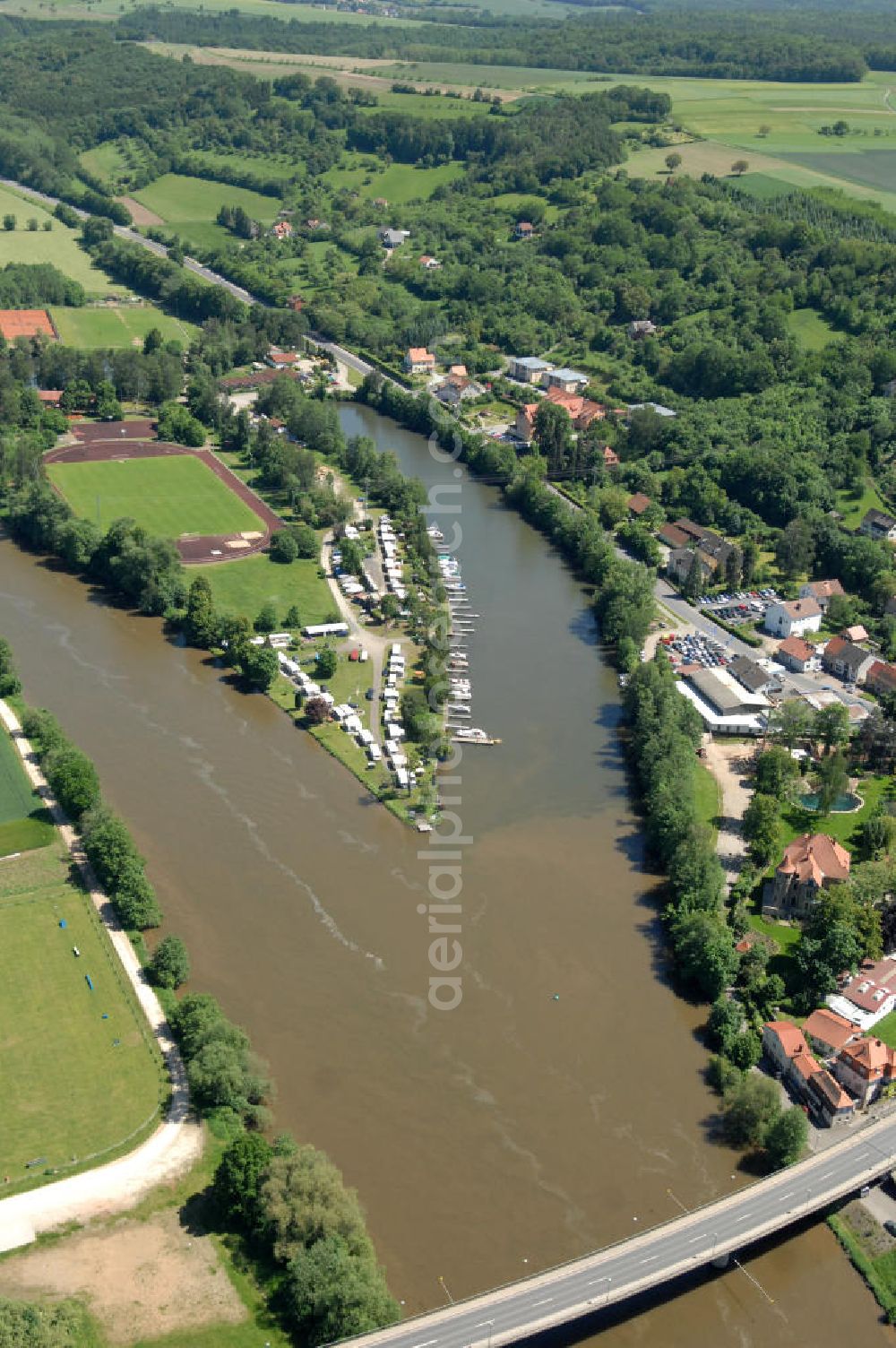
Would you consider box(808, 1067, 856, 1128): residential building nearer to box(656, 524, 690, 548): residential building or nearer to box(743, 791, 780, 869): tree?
box(743, 791, 780, 869): tree

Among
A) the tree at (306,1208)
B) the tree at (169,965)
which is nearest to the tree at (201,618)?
the tree at (169,965)

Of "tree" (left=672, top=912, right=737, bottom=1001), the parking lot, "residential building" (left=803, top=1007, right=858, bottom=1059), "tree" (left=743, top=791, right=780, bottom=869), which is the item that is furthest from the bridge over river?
the parking lot

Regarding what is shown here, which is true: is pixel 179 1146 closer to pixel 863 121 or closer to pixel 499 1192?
pixel 499 1192

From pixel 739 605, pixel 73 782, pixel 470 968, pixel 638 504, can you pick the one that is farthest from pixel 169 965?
pixel 638 504

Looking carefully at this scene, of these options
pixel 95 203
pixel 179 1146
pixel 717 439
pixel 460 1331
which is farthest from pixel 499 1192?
pixel 95 203

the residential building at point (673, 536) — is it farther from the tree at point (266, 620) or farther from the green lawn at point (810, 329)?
the green lawn at point (810, 329)
